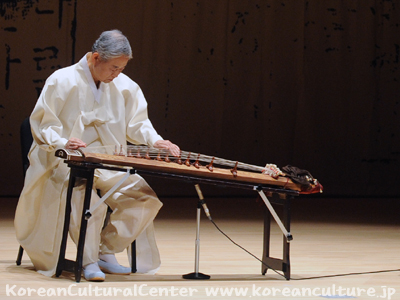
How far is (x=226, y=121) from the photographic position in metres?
7.69

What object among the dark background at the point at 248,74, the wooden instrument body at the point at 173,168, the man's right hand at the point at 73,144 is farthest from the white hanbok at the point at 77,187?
the dark background at the point at 248,74

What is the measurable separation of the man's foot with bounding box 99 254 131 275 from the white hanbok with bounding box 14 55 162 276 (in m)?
0.04

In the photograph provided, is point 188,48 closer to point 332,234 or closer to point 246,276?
point 332,234

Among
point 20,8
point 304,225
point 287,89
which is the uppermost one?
point 20,8

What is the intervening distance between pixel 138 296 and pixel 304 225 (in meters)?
3.12

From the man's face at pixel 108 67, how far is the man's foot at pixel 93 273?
2.85ft

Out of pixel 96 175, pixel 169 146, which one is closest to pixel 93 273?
pixel 96 175

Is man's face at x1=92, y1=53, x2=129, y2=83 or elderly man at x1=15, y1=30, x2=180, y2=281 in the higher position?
man's face at x1=92, y1=53, x2=129, y2=83

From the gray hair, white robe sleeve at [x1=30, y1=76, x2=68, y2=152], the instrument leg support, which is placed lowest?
the instrument leg support

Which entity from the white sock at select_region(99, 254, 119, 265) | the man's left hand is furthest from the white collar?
the white sock at select_region(99, 254, 119, 265)

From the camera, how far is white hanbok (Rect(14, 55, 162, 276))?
3.10 metres

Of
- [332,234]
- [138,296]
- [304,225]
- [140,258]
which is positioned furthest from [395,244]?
[138,296]

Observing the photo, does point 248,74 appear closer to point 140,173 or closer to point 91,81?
point 91,81

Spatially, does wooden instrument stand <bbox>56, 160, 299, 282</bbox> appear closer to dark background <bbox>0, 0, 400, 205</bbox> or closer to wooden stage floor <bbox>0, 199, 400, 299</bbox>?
wooden stage floor <bbox>0, 199, 400, 299</bbox>
